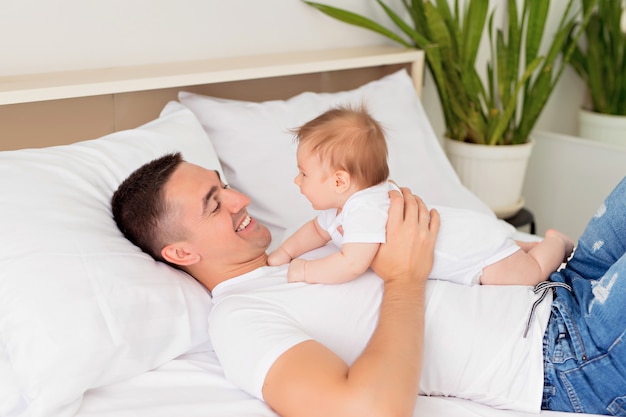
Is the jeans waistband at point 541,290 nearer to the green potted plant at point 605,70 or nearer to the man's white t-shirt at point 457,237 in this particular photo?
the man's white t-shirt at point 457,237

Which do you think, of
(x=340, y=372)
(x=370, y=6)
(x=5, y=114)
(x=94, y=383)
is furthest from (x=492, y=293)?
(x=370, y=6)

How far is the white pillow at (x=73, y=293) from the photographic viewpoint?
119cm

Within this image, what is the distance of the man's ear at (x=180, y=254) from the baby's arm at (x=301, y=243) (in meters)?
0.17

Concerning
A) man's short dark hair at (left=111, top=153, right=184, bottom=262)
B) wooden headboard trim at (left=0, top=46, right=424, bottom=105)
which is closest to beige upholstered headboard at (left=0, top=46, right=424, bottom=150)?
wooden headboard trim at (left=0, top=46, right=424, bottom=105)

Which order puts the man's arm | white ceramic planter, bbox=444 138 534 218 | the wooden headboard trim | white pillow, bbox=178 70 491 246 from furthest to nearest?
white ceramic planter, bbox=444 138 534 218
white pillow, bbox=178 70 491 246
the wooden headboard trim
the man's arm

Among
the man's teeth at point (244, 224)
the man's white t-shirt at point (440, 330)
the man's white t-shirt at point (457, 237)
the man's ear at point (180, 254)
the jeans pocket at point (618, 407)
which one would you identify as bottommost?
the jeans pocket at point (618, 407)

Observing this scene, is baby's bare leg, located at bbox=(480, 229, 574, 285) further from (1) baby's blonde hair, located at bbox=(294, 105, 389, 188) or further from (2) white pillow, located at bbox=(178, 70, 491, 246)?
(2) white pillow, located at bbox=(178, 70, 491, 246)

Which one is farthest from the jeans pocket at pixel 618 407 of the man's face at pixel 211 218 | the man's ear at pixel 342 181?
the man's face at pixel 211 218

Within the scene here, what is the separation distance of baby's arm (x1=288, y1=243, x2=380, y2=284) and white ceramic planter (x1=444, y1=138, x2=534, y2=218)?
1.33m

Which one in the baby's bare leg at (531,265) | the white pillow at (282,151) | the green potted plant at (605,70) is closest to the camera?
the baby's bare leg at (531,265)

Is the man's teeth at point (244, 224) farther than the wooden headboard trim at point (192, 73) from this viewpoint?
No

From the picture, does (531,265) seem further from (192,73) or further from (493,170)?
(493,170)

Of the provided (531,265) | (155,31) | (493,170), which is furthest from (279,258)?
(493,170)

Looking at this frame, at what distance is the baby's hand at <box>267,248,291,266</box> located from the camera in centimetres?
148
